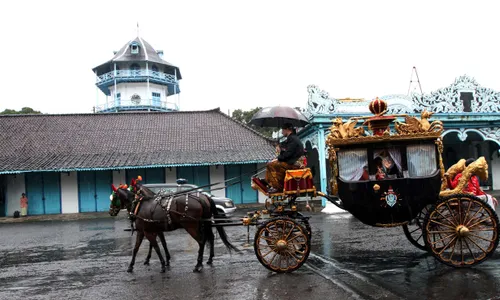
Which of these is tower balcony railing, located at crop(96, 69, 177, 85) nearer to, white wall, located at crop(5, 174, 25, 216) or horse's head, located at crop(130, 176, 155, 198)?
white wall, located at crop(5, 174, 25, 216)

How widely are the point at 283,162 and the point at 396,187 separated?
1.80 metres

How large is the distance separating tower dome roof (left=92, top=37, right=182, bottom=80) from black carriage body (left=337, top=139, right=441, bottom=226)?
35248 mm

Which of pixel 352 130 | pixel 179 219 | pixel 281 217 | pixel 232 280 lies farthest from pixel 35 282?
pixel 352 130

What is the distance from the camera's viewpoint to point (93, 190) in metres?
22.2

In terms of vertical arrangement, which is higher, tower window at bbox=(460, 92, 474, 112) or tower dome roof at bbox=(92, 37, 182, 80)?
tower dome roof at bbox=(92, 37, 182, 80)

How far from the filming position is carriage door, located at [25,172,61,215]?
21.9 metres

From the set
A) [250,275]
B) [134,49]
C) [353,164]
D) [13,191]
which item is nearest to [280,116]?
[353,164]

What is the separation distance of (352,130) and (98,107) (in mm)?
37850

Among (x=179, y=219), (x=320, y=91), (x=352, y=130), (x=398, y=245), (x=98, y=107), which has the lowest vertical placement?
(x=398, y=245)

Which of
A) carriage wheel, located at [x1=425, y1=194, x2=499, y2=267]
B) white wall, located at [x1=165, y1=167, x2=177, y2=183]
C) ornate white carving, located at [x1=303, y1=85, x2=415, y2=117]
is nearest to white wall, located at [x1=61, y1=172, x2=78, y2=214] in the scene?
white wall, located at [x1=165, y1=167, x2=177, y2=183]

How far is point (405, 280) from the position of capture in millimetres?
5848

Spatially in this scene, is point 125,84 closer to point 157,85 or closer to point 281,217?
point 157,85

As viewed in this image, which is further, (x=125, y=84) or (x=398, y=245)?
(x=125, y=84)

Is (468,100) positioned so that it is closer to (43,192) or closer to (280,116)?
(280,116)
